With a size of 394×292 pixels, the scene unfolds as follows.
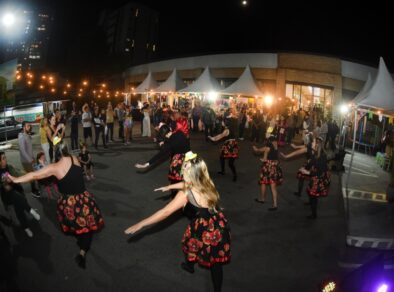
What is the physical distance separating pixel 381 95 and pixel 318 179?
17.8 ft

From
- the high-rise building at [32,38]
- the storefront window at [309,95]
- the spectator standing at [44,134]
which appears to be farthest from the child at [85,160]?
the high-rise building at [32,38]

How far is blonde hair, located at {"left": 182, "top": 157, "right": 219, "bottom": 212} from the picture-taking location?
4.08 meters

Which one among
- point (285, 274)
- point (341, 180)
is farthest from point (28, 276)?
point (341, 180)

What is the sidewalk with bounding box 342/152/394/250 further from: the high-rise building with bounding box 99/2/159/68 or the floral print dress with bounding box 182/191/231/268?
the high-rise building with bounding box 99/2/159/68

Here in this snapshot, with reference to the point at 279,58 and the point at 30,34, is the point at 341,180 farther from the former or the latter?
the point at 30,34

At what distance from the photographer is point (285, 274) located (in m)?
5.25

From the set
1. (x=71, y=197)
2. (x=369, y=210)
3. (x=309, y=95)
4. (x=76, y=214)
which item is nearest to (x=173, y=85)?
(x=309, y=95)

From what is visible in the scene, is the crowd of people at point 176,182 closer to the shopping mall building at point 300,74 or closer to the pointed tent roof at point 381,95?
the pointed tent roof at point 381,95

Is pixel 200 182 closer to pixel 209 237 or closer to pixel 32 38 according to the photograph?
pixel 209 237

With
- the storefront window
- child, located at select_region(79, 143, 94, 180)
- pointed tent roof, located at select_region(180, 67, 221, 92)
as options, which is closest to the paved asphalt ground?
child, located at select_region(79, 143, 94, 180)

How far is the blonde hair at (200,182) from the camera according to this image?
4.08m

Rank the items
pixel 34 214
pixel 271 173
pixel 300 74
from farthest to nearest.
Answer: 1. pixel 300 74
2. pixel 271 173
3. pixel 34 214

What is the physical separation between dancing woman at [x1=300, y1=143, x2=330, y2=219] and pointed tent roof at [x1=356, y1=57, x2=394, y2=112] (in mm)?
4359

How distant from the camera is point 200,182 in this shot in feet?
13.4
